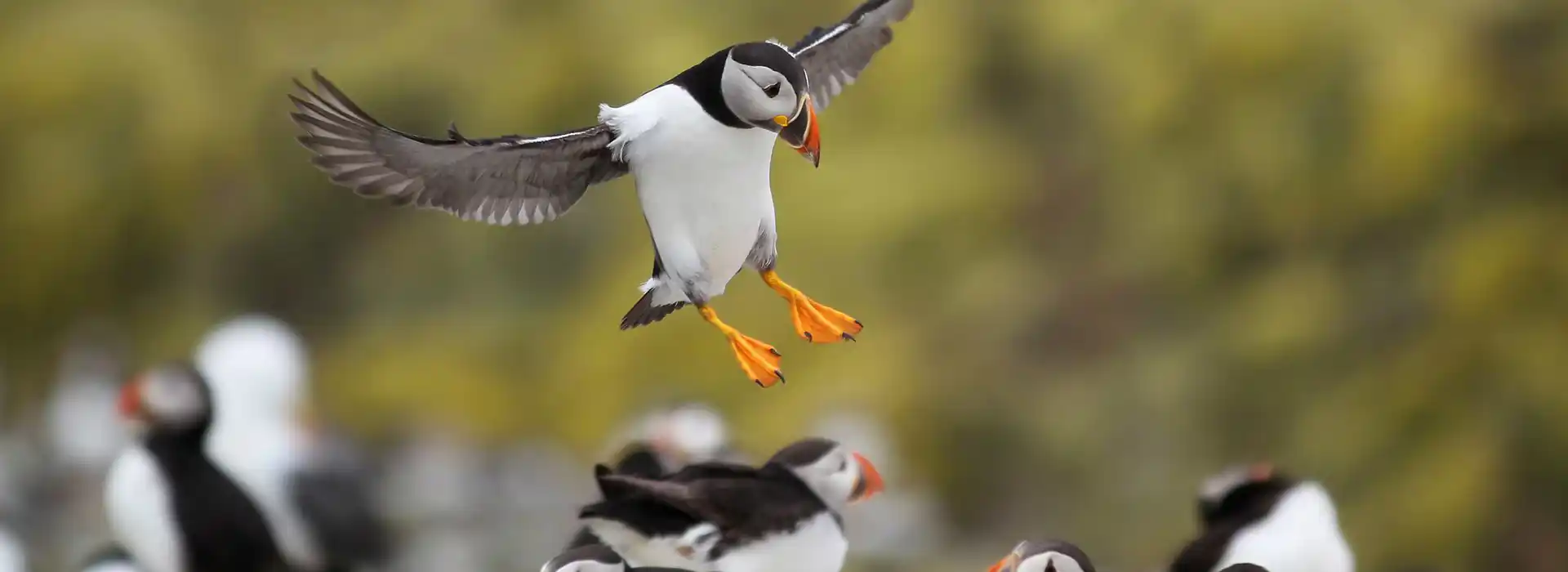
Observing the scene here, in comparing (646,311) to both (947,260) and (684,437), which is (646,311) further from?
(947,260)

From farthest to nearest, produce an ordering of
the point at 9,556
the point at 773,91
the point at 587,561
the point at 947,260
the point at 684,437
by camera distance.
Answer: the point at 947,260 < the point at 684,437 < the point at 9,556 < the point at 587,561 < the point at 773,91

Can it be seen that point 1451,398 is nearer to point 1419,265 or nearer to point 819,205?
point 1419,265

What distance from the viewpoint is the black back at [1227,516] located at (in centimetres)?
167

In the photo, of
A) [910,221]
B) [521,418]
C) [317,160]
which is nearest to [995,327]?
[910,221]

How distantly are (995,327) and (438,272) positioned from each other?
4.29 feet

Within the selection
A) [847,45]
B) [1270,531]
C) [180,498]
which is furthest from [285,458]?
[847,45]

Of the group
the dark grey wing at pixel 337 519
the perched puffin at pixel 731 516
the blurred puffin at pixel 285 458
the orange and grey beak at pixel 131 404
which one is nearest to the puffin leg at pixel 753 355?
the perched puffin at pixel 731 516

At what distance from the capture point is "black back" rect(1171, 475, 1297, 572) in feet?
5.49

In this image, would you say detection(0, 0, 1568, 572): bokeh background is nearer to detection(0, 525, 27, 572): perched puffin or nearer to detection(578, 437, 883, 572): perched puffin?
detection(0, 525, 27, 572): perched puffin

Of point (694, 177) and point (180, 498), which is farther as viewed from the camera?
point (180, 498)

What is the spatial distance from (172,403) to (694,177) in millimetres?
1182

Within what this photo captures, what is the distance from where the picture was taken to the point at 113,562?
1.93 meters

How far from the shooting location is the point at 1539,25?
122 inches

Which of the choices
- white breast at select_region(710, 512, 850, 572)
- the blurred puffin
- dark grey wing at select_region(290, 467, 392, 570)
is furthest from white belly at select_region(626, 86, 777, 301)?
dark grey wing at select_region(290, 467, 392, 570)
